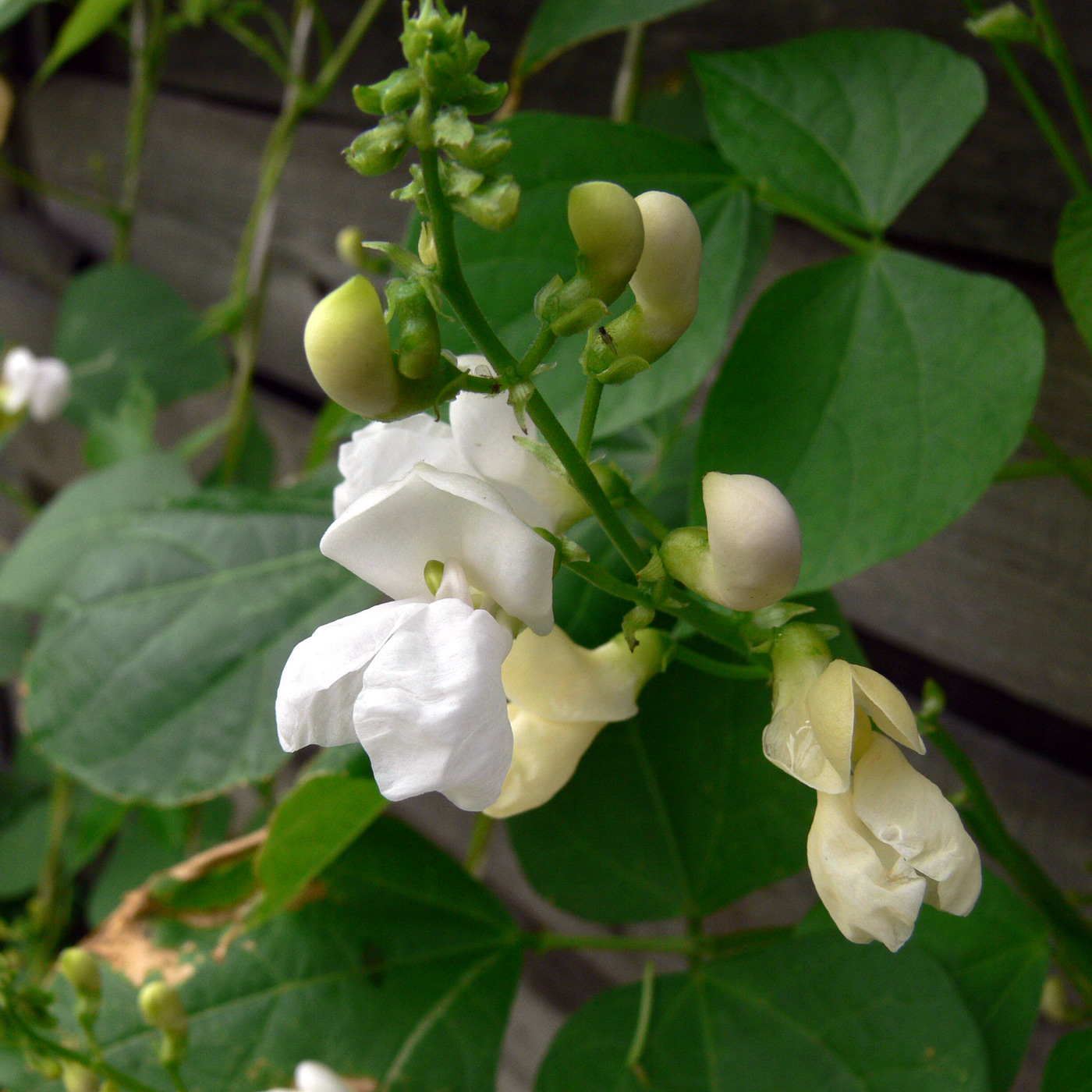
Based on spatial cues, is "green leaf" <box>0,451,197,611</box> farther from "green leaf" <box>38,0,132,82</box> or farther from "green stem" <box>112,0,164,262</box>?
"green stem" <box>112,0,164,262</box>

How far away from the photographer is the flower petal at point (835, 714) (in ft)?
0.94

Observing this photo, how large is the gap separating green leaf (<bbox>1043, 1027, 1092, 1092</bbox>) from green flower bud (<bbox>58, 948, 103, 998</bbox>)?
0.50 meters

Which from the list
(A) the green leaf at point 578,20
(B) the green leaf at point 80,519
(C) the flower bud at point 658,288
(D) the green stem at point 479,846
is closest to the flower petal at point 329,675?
(C) the flower bud at point 658,288

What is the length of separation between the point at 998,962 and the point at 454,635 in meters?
0.44

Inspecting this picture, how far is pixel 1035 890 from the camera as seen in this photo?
1.62 ft

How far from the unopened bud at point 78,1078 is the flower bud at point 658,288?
0.48m

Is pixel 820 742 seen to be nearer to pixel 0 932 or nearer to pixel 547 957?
pixel 547 957

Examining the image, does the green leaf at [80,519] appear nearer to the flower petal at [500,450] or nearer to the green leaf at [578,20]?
the green leaf at [578,20]

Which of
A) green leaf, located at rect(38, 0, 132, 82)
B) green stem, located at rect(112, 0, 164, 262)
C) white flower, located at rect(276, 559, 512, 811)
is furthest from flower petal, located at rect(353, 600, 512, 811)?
green stem, located at rect(112, 0, 164, 262)

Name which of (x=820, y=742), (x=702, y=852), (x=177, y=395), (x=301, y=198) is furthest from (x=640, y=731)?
(x=177, y=395)

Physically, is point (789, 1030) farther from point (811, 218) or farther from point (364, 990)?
point (811, 218)

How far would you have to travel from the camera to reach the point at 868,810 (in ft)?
0.96

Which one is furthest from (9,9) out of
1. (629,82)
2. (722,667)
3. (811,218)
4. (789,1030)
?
(789,1030)

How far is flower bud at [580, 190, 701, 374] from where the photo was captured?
302mm
